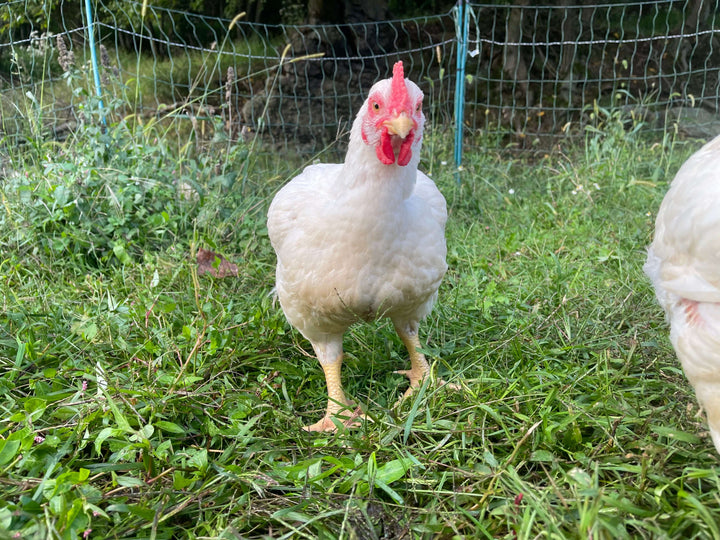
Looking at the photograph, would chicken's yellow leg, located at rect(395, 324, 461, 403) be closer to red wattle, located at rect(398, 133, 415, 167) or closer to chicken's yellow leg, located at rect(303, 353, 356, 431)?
chicken's yellow leg, located at rect(303, 353, 356, 431)

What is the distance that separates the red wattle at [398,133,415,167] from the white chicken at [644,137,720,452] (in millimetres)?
761

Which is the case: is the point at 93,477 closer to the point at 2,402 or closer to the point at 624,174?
the point at 2,402

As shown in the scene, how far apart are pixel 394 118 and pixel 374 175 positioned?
0.21 metres

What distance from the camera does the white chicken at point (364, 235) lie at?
166cm

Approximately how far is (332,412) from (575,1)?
622cm

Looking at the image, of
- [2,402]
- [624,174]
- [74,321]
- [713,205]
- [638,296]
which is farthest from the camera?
[624,174]

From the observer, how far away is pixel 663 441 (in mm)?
1656

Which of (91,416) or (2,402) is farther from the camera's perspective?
(2,402)

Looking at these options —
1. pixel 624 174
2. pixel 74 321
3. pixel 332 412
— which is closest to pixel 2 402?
pixel 74 321

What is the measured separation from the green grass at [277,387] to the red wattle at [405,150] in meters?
0.74

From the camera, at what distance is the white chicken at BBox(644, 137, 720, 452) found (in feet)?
4.38

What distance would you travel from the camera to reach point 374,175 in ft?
5.64

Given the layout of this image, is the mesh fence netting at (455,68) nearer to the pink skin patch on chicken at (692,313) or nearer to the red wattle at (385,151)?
the red wattle at (385,151)

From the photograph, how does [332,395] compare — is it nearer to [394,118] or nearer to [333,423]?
[333,423]
